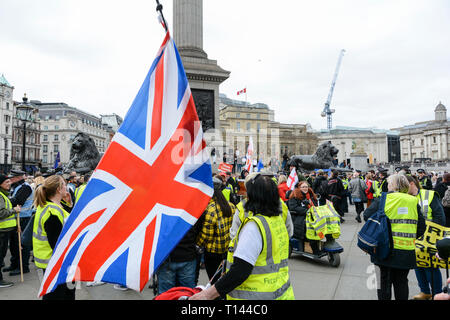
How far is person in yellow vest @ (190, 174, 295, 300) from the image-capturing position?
2.19 metres

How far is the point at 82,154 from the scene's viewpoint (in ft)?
42.2

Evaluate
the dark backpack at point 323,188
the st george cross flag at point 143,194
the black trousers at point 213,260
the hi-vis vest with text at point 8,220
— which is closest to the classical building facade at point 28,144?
the hi-vis vest with text at point 8,220

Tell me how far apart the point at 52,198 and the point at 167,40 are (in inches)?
94.8

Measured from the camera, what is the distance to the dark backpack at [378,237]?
3912 millimetres

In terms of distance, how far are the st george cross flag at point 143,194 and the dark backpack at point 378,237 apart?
2427 millimetres

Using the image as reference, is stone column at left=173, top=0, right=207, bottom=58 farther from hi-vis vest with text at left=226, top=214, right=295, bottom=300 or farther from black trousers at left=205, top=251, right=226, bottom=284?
hi-vis vest with text at left=226, top=214, right=295, bottom=300

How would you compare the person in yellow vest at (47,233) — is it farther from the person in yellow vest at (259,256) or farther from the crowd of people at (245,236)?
the person in yellow vest at (259,256)

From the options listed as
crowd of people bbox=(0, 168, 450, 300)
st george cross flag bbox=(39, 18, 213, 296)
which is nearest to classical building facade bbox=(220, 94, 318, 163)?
crowd of people bbox=(0, 168, 450, 300)

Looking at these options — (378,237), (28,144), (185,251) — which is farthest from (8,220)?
(28,144)

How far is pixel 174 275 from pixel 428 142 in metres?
115

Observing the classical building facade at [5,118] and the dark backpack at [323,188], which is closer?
the dark backpack at [323,188]

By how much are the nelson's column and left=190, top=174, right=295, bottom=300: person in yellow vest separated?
13058 millimetres

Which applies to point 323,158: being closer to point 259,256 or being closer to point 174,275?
point 174,275

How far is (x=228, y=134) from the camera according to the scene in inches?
3191
